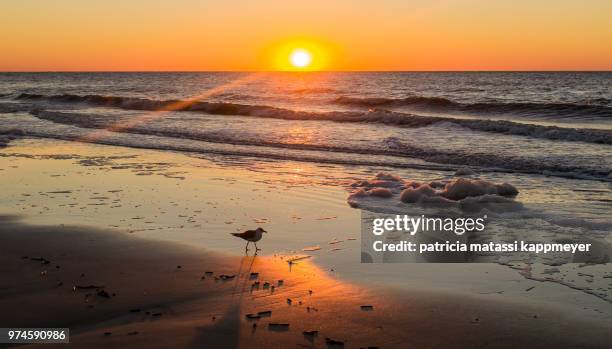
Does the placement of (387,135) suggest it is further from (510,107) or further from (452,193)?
(510,107)

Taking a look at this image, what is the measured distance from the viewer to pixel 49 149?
691 inches

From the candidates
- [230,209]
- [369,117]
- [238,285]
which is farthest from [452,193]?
[369,117]

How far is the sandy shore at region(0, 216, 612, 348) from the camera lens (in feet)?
16.4

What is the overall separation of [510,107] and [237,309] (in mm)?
33603

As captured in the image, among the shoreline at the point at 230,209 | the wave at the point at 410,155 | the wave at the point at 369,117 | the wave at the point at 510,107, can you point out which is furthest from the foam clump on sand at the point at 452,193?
the wave at the point at 510,107

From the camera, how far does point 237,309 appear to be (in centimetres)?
558

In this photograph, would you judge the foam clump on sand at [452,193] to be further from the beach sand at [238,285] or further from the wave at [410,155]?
the wave at [410,155]

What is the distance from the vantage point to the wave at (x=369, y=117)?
2056cm

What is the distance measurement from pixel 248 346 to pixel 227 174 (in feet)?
28.6

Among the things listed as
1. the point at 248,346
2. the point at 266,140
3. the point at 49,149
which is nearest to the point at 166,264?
the point at 248,346

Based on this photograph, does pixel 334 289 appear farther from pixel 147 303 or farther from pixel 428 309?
pixel 147 303

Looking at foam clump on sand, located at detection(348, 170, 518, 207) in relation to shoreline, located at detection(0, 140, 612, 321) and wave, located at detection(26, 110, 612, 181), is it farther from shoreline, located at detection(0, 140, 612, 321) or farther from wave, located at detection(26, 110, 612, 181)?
wave, located at detection(26, 110, 612, 181)

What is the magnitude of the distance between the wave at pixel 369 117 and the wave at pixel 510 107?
7595 millimetres

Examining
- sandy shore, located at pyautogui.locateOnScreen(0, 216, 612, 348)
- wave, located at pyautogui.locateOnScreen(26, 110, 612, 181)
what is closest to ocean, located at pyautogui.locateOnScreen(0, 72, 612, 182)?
wave, located at pyautogui.locateOnScreen(26, 110, 612, 181)
